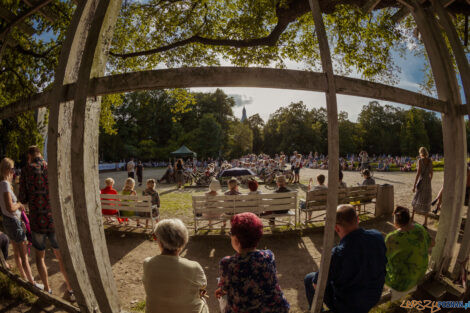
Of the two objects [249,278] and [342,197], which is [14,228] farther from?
[342,197]

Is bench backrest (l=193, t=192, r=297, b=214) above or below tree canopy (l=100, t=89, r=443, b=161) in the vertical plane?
below

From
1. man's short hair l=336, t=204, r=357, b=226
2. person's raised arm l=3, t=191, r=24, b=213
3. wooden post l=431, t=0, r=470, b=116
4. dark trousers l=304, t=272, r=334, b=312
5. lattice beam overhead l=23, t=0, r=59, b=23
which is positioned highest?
lattice beam overhead l=23, t=0, r=59, b=23

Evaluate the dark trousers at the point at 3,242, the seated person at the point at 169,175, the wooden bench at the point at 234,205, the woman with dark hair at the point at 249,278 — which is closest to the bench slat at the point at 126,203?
the wooden bench at the point at 234,205

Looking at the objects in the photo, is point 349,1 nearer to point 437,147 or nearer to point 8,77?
point 8,77

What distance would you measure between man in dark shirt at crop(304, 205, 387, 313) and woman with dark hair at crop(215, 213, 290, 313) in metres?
0.55

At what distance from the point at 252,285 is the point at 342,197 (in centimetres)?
531

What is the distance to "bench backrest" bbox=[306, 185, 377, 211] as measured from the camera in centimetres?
612

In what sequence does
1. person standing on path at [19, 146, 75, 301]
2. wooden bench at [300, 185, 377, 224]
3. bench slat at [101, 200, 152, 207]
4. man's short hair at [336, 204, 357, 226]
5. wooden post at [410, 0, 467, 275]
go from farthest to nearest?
wooden bench at [300, 185, 377, 224], bench slat at [101, 200, 152, 207], person standing on path at [19, 146, 75, 301], wooden post at [410, 0, 467, 275], man's short hair at [336, 204, 357, 226]

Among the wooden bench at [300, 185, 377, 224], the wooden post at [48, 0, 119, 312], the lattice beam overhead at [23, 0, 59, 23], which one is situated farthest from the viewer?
the wooden bench at [300, 185, 377, 224]

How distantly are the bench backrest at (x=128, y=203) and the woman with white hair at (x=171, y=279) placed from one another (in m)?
4.04

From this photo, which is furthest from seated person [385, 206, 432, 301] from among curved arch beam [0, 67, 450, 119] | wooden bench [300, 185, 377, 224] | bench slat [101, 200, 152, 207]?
bench slat [101, 200, 152, 207]

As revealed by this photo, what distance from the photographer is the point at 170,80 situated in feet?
6.24

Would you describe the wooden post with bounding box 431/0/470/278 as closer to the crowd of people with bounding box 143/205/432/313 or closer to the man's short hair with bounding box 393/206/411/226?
the man's short hair with bounding box 393/206/411/226

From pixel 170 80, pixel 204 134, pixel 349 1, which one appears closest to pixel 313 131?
pixel 204 134
